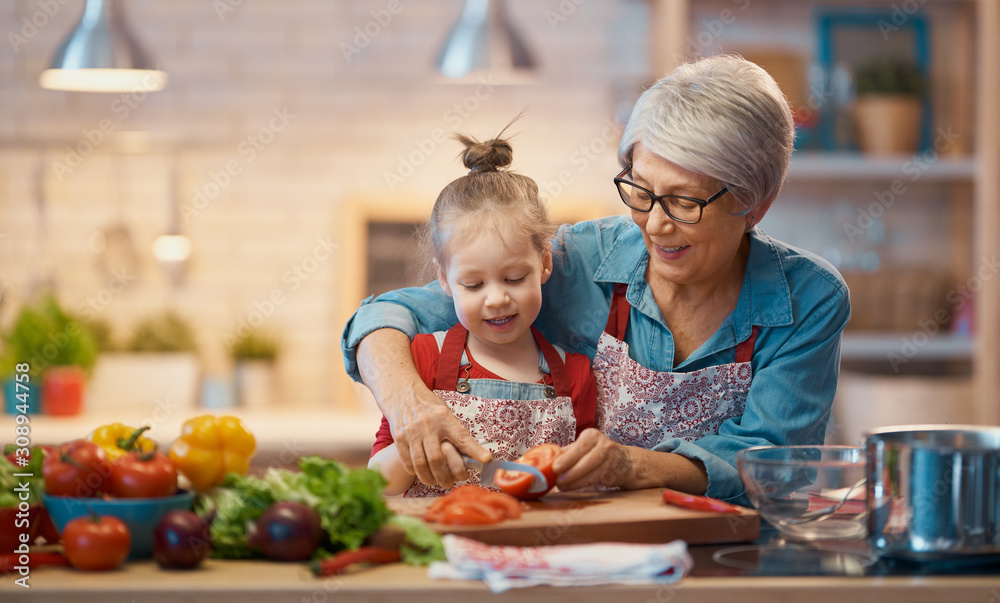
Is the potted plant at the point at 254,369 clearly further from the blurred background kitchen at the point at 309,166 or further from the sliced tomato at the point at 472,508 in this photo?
the sliced tomato at the point at 472,508

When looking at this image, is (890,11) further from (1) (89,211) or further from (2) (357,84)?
(1) (89,211)

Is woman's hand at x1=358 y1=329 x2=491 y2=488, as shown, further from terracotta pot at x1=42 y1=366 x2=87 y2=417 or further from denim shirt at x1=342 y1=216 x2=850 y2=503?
terracotta pot at x1=42 y1=366 x2=87 y2=417

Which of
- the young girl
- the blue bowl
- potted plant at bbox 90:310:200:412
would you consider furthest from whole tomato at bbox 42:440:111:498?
potted plant at bbox 90:310:200:412

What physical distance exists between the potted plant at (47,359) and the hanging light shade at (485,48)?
5.95 ft

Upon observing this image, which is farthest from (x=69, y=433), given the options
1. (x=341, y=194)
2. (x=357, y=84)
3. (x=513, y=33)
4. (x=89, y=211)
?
(x=513, y=33)

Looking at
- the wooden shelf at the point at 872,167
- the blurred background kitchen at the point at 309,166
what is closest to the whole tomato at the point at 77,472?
the blurred background kitchen at the point at 309,166

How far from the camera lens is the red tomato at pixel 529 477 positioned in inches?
59.0

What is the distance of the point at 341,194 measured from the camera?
13.7 ft

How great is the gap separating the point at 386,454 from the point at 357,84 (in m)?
2.76

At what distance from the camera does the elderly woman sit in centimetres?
169

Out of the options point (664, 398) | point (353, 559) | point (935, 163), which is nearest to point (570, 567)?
point (353, 559)

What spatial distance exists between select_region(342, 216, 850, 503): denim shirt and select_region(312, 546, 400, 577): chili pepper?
2.18 feet

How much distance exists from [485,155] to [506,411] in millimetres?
495

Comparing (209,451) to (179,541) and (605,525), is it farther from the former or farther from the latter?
(605,525)
